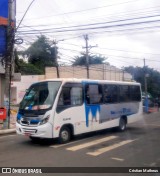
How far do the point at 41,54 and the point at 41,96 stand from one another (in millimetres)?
51051

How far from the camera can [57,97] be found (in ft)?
35.6

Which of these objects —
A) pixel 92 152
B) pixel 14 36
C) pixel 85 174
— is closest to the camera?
pixel 85 174

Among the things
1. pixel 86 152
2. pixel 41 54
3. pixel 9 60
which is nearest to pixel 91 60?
pixel 41 54

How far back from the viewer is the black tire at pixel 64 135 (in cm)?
1105

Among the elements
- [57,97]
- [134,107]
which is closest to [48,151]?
[57,97]

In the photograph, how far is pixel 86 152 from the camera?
950 centimetres

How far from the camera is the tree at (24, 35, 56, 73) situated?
196 feet

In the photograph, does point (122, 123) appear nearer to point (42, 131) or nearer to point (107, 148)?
point (107, 148)

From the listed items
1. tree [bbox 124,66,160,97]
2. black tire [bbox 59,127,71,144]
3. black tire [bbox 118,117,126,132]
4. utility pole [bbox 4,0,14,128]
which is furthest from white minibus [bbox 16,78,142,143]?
tree [bbox 124,66,160,97]

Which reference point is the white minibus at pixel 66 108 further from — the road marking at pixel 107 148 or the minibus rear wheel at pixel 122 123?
the road marking at pixel 107 148

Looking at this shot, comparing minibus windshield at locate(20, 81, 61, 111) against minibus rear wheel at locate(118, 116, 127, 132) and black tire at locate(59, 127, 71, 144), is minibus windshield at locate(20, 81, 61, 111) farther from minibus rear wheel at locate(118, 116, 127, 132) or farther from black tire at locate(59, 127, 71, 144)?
minibus rear wheel at locate(118, 116, 127, 132)

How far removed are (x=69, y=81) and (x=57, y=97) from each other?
105cm

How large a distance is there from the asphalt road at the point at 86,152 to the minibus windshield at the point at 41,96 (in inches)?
58.0

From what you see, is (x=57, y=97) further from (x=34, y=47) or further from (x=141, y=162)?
(x=34, y=47)
